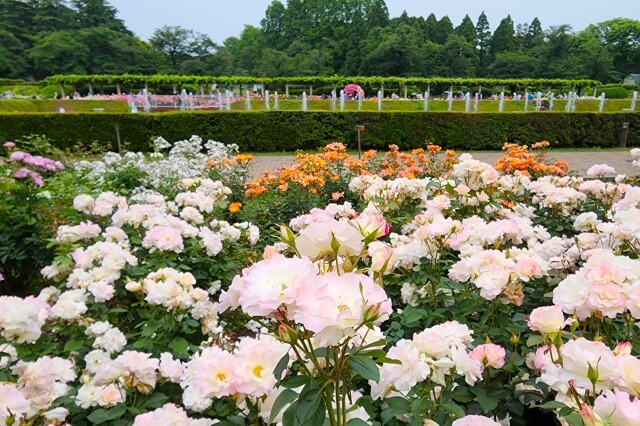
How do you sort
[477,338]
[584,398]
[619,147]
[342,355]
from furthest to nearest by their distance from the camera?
1. [619,147]
2. [477,338]
3. [584,398]
4. [342,355]

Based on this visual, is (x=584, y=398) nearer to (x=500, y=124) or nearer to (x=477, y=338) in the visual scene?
(x=477, y=338)

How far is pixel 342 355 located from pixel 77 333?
1660 millimetres

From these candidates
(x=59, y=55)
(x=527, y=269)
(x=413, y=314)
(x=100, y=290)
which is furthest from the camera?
(x=59, y=55)

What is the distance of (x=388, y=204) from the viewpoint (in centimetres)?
287

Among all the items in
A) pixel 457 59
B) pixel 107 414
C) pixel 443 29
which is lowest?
pixel 107 414

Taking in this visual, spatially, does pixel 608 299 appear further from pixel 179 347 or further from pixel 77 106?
pixel 77 106

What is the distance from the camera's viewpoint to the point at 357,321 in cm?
76

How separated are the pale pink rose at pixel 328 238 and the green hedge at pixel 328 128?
12579 mm

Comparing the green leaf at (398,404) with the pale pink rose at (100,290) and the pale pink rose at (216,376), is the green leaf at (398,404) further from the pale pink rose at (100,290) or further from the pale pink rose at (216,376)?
the pale pink rose at (100,290)

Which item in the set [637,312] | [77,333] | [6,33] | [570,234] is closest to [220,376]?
[637,312]

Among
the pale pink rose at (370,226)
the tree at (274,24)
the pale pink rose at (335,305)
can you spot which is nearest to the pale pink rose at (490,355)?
the pale pink rose at (370,226)

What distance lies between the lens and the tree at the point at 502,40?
61094mm

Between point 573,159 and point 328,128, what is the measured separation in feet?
21.1

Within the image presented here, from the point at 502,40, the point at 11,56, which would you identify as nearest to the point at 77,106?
the point at 11,56
